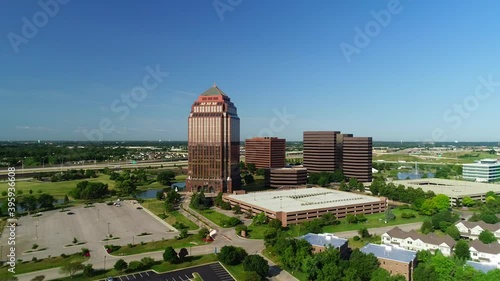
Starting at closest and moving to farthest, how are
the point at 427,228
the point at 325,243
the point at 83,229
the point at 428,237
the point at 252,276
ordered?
the point at 252,276 → the point at 325,243 → the point at 428,237 → the point at 427,228 → the point at 83,229

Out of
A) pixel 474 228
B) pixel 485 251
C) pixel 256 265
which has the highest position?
pixel 474 228

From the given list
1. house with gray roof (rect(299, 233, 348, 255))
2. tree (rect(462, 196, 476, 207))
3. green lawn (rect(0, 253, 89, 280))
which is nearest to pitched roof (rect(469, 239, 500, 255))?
house with gray roof (rect(299, 233, 348, 255))

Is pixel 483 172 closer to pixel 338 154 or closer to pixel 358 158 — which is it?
pixel 358 158

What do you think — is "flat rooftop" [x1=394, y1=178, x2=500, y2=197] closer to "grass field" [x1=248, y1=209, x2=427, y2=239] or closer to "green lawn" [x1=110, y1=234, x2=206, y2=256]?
"grass field" [x1=248, y1=209, x2=427, y2=239]

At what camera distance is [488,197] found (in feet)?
266

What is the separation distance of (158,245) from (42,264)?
14798 mm

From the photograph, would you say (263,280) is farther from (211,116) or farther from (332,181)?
(332,181)

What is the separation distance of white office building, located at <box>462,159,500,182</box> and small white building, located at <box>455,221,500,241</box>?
8465 cm

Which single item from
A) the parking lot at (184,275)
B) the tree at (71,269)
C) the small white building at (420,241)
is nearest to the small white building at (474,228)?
the small white building at (420,241)

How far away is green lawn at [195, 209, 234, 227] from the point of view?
6754 cm

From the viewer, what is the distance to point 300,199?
78312 mm

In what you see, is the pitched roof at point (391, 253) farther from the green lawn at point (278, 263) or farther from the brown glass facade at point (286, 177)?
the brown glass facade at point (286, 177)

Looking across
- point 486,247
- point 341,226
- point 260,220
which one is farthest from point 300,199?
point 486,247

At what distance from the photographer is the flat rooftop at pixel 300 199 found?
70.1 m
